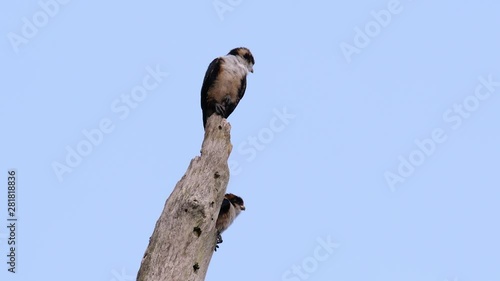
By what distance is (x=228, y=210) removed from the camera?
312 inches

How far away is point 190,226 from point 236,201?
2.00 m

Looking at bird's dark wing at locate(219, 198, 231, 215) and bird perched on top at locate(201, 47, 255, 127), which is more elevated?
bird perched on top at locate(201, 47, 255, 127)

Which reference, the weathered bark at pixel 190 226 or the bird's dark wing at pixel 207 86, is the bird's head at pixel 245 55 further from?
the weathered bark at pixel 190 226

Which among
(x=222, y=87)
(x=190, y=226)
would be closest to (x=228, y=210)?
(x=190, y=226)

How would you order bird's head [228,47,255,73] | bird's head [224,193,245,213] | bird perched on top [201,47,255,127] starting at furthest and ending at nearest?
1. bird's head [228,47,255,73]
2. bird perched on top [201,47,255,127]
3. bird's head [224,193,245,213]

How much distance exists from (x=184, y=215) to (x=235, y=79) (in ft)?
10.9

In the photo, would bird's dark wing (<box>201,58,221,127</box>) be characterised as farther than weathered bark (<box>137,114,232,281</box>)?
Yes

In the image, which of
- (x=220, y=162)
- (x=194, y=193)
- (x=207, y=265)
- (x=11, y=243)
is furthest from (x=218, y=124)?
(x=11, y=243)

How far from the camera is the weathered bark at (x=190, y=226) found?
6238 millimetres

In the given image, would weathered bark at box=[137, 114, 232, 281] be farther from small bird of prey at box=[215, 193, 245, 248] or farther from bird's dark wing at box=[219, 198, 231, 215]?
bird's dark wing at box=[219, 198, 231, 215]

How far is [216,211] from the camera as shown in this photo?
22.1 feet

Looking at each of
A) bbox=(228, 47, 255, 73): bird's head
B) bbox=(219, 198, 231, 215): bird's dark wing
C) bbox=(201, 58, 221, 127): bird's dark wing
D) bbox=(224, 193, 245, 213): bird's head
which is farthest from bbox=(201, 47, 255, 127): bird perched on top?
bbox=(219, 198, 231, 215): bird's dark wing

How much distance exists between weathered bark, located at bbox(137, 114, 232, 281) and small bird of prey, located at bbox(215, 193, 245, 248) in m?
0.64

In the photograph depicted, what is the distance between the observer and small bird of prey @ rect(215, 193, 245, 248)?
7707 mm
